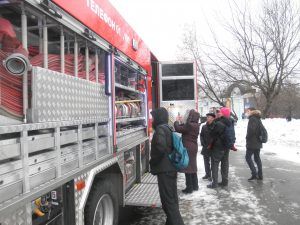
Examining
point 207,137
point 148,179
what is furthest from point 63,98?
point 207,137

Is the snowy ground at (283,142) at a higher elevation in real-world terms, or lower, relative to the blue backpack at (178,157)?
lower

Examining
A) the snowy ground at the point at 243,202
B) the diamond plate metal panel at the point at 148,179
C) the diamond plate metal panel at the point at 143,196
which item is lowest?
the snowy ground at the point at 243,202

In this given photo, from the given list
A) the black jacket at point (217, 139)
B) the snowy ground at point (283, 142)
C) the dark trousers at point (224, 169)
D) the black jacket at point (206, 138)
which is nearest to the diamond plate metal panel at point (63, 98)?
the black jacket at point (217, 139)

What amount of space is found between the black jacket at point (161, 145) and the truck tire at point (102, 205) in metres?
0.66

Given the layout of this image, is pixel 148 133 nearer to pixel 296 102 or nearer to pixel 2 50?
pixel 2 50

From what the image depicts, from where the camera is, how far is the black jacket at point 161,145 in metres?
4.60

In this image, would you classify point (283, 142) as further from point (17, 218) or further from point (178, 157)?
point (17, 218)

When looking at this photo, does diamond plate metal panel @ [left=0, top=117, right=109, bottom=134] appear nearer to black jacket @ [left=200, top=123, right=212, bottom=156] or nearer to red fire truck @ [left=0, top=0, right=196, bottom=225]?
red fire truck @ [left=0, top=0, right=196, bottom=225]

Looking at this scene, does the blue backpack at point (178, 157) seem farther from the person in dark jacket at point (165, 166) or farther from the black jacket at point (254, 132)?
the black jacket at point (254, 132)

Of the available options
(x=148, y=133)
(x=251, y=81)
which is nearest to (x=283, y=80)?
(x=251, y=81)

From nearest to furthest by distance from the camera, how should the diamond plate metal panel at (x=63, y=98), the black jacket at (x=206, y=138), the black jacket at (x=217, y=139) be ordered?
the diamond plate metal panel at (x=63, y=98) < the black jacket at (x=217, y=139) < the black jacket at (x=206, y=138)

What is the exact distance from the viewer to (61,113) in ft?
9.50

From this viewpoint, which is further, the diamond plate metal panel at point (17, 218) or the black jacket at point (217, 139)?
the black jacket at point (217, 139)

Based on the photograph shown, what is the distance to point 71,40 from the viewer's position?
3.47m
